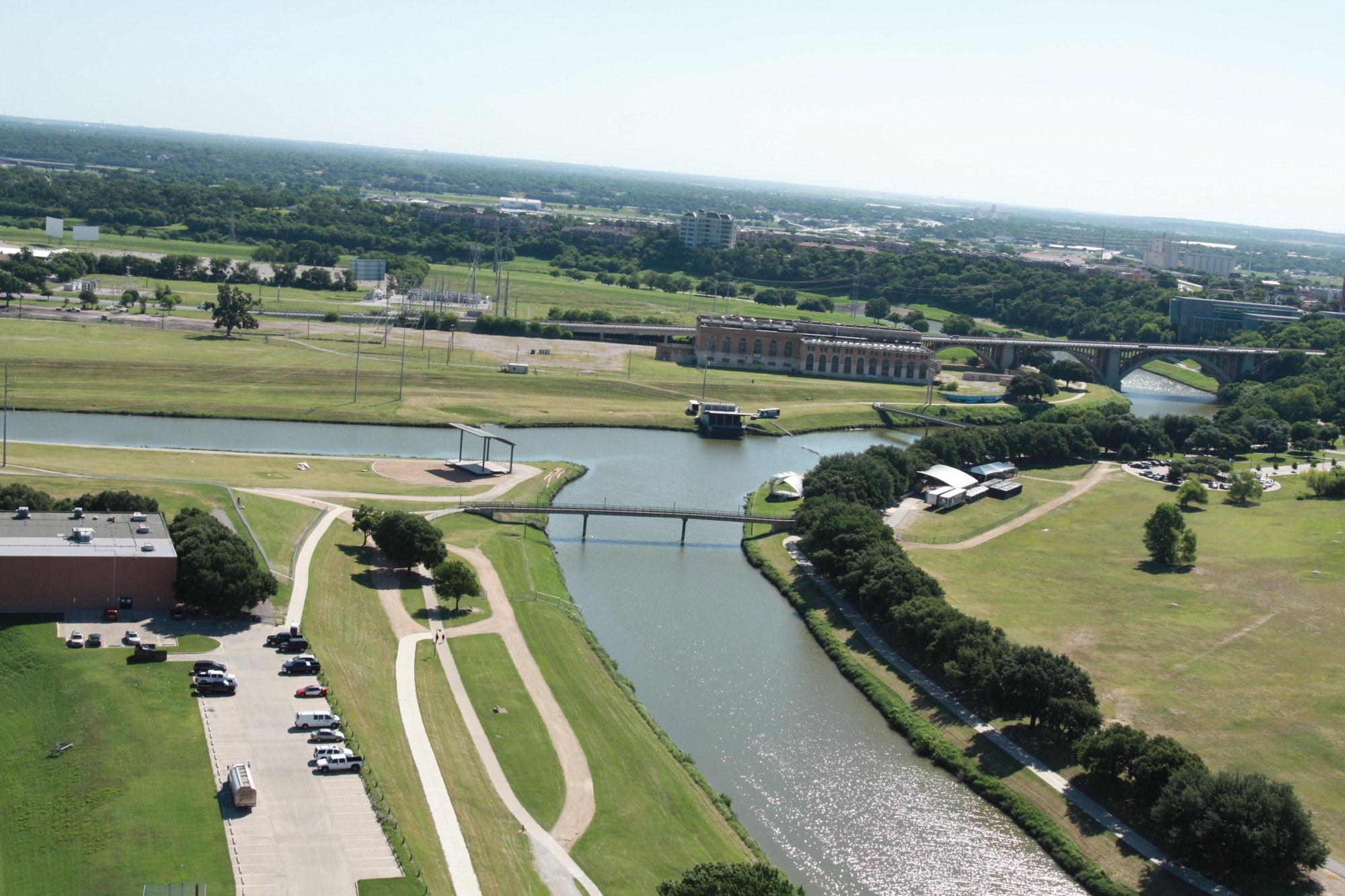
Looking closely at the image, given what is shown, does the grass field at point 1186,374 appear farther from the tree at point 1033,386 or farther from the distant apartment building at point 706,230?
the distant apartment building at point 706,230

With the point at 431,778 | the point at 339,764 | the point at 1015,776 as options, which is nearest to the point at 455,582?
the point at 431,778

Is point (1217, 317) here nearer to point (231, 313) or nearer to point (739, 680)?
point (231, 313)

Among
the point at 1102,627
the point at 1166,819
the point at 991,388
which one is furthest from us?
the point at 991,388

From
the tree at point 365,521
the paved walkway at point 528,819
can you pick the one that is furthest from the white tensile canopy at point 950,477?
the paved walkway at point 528,819

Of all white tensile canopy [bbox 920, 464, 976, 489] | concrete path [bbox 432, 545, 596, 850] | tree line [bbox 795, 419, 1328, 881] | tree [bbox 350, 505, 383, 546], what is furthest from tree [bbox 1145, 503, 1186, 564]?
tree [bbox 350, 505, 383, 546]

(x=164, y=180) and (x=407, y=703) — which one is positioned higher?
(x=164, y=180)

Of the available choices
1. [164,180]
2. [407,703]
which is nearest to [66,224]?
[164,180]

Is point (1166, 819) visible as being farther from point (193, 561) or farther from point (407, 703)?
point (193, 561)
